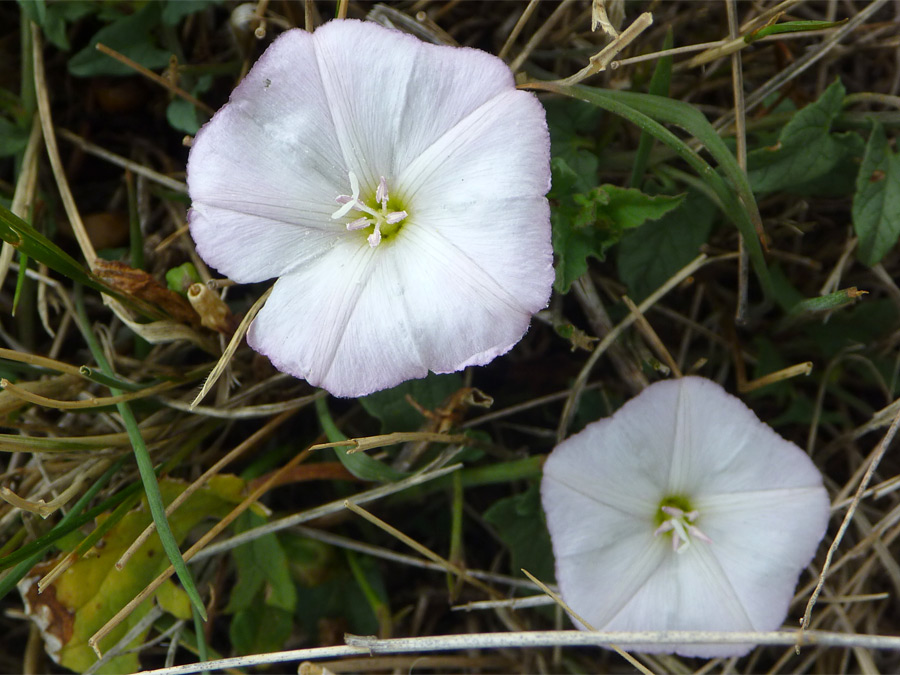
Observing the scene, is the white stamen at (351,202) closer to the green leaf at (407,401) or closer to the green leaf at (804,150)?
the green leaf at (407,401)

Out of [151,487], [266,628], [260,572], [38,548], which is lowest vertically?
[266,628]

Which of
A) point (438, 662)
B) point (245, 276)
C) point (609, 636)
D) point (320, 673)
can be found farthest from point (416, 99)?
point (438, 662)

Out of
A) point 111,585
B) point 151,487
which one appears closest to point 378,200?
point 151,487

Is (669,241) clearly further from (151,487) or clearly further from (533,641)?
(151,487)

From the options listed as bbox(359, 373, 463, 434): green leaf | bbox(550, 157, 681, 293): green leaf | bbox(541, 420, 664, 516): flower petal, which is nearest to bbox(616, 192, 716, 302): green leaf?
bbox(550, 157, 681, 293): green leaf

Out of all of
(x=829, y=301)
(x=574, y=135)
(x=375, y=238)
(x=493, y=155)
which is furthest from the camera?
(x=574, y=135)

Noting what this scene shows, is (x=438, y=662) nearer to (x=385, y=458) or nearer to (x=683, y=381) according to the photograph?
(x=385, y=458)
